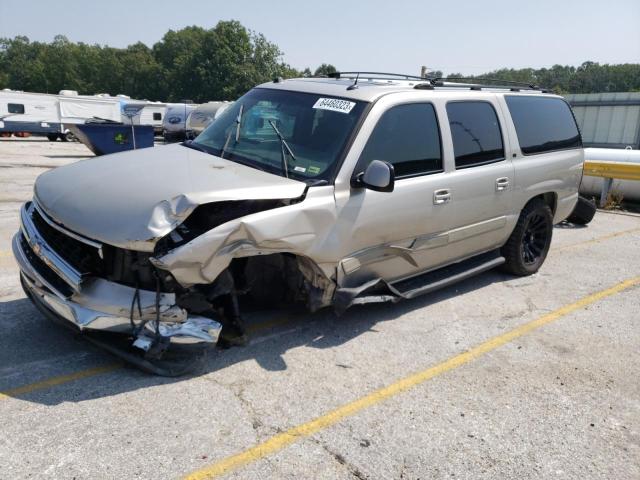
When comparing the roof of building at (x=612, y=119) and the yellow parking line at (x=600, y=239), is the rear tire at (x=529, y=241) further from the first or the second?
the roof of building at (x=612, y=119)

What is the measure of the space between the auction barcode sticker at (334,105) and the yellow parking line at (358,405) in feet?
6.92

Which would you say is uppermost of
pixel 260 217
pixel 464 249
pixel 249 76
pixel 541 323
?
pixel 249 76

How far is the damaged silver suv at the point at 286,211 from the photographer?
10.7ft

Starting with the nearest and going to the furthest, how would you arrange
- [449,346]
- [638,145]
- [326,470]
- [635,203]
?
1. [326,470]
2. [449,346]
3. [635,203]
4. [638,145]

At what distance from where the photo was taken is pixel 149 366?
3.45 m

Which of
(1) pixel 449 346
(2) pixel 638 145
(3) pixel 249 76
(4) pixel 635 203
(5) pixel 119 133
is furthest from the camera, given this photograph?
(3) pixel 249 76

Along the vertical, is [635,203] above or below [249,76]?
below

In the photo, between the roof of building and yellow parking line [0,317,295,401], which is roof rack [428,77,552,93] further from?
the roof of building

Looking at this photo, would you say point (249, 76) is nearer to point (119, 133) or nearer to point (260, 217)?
point (119, 133)

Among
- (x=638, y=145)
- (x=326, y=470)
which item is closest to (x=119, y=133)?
(x=326, y=470)

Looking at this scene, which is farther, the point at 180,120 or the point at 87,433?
the point at 180,120

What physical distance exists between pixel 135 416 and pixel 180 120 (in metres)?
29.4

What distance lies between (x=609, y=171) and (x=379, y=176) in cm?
880

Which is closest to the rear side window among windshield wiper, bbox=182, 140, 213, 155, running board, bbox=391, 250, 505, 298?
running board, bbox=391, 250, 505, 298
